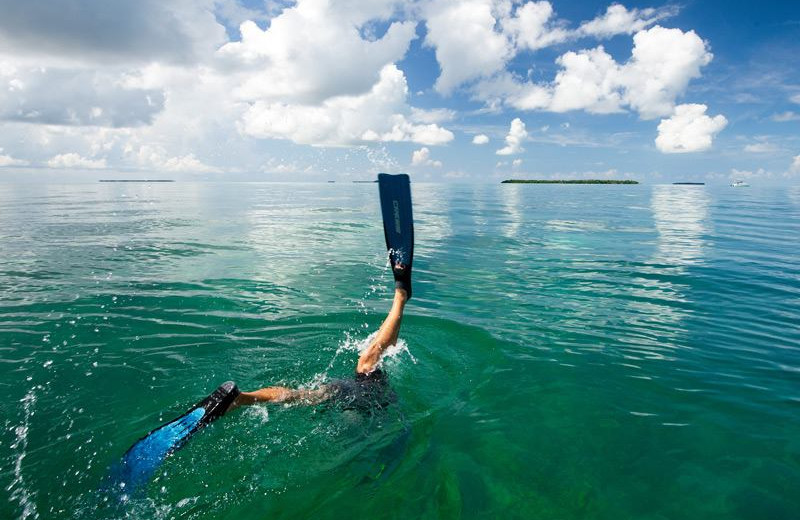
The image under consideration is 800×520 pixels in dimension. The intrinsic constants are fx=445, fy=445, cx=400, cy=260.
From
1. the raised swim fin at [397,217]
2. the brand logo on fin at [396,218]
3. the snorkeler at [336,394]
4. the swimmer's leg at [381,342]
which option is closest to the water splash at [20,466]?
the snorkeler at [336,394]

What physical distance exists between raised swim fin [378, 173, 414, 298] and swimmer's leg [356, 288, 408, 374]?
1.39 metres

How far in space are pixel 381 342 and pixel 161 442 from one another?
11.6 feet

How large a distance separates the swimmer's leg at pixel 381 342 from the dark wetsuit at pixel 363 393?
0.73 feet

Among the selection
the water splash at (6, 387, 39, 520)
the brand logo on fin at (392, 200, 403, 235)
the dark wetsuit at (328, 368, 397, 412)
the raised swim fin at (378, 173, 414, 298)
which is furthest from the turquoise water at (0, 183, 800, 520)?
the brand logo on fin at (392, 200, 403, 235)

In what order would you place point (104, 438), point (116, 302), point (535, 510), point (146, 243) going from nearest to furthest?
point (535, 510) < point (104, 438) < point (116, 302) < point (146, 243)

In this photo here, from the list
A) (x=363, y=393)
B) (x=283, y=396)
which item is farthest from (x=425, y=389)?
(x=283, y=396)

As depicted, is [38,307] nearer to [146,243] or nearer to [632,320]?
[146,243]

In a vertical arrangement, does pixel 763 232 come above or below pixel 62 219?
below

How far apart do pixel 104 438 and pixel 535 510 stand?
5.69 meters

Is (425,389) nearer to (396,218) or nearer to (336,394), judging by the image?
(336,394)

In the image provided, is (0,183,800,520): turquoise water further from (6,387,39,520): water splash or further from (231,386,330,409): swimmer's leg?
(231,386,330,409): swimmer's leg

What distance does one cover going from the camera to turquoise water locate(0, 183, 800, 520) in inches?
204

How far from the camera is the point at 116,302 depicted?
468 inches

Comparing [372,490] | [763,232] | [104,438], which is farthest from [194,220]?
[763,232]
